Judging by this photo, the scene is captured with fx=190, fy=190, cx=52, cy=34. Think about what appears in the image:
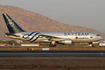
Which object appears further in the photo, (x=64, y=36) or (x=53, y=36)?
(x=53, y=36)
